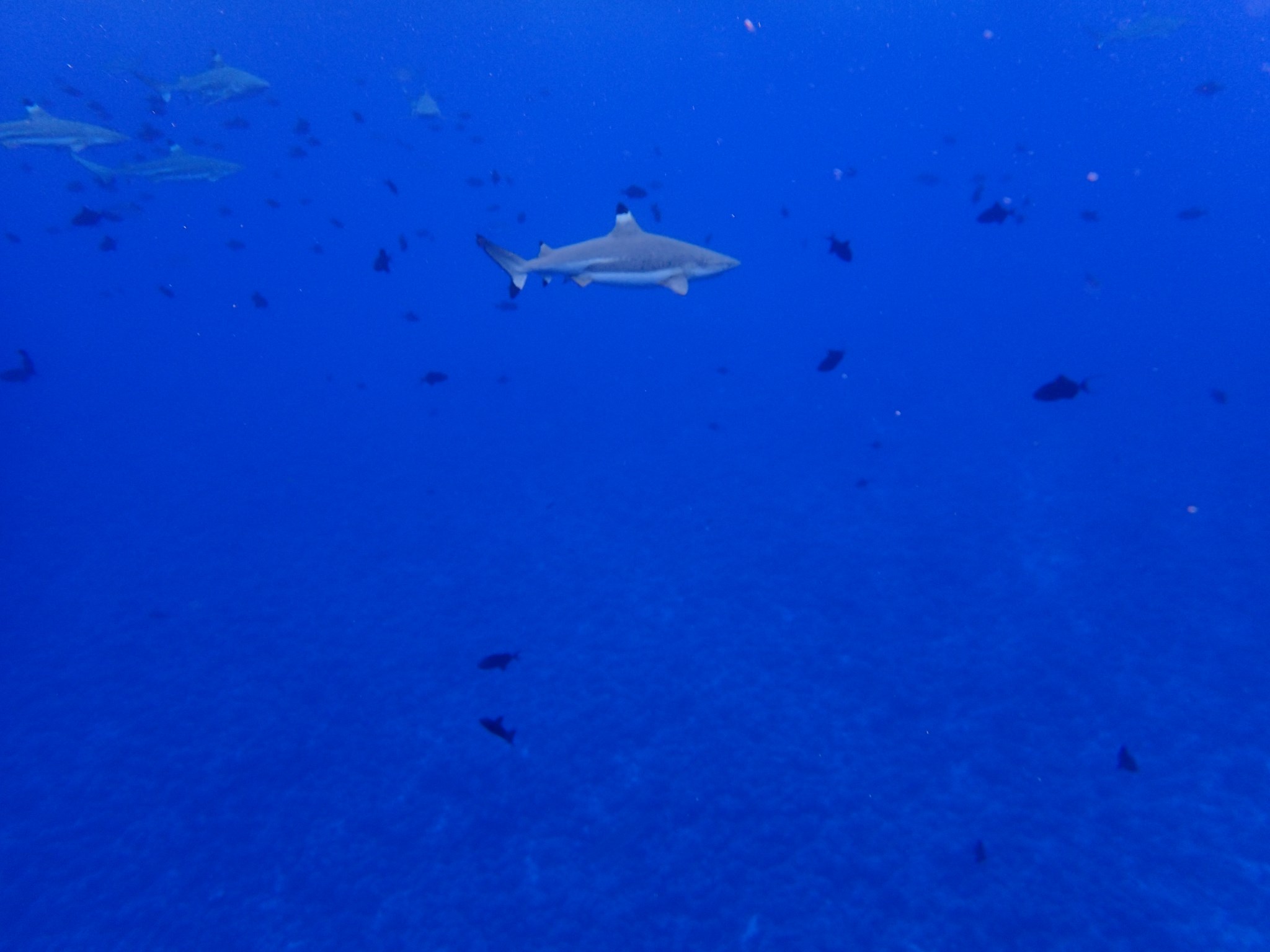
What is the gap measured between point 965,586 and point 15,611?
20331 mm

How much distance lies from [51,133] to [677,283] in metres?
16.8

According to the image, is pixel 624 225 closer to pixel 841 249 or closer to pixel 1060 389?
pixel 841 249

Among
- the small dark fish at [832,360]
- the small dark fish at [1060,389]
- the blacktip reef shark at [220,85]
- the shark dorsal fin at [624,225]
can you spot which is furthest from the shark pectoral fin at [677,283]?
the blacktip reef shark at [220,85]

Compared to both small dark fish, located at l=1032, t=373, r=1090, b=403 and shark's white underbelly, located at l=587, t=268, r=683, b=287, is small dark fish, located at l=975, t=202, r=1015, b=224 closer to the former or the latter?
small dark fish, located at l=1032, t=373, r=1090, b=403

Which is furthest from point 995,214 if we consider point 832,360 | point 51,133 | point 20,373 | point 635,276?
point 20,373

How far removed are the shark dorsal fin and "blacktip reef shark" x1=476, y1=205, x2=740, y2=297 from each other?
0.60 feet

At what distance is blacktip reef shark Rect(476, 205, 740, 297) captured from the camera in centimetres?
722

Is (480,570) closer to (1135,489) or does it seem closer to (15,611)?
(15,611)

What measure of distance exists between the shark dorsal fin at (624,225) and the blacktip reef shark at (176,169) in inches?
556

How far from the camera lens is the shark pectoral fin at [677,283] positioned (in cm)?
727

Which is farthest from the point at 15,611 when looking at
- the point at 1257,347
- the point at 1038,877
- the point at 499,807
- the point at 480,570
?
the point at 1257,347

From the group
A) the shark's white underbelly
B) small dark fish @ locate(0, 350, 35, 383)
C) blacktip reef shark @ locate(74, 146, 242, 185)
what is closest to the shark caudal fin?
the shark's white underbelly

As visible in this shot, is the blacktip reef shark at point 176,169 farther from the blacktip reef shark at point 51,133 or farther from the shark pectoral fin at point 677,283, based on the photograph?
the shark pectoral fin at point 677,283

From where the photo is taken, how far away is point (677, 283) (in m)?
7.30
